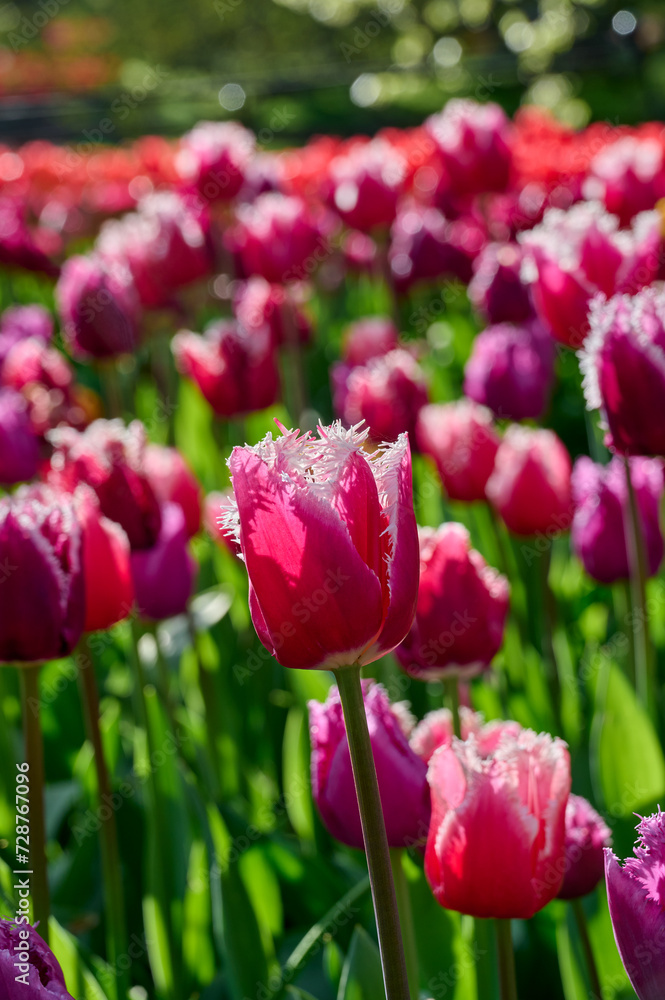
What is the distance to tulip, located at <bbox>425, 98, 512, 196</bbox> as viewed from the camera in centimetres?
301

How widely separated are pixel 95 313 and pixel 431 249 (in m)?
1.24

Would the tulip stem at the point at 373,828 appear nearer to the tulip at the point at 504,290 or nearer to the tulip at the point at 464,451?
the tulip at the point at 464,451

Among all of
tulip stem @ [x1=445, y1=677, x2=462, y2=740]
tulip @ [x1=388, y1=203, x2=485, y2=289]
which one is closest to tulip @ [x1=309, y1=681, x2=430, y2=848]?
tulip stem @ [x1=445, y1=677, x2=462, y2=740]

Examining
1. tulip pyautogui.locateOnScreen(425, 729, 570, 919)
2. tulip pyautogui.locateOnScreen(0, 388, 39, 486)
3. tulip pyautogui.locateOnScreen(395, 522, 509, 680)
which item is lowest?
tulip pyautogui.locateOnScreen(425, 729, 570, 919)

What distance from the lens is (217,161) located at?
3.22 metres

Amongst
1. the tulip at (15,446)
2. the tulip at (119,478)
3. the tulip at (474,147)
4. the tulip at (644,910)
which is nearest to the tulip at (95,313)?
the tulip at (15,446)

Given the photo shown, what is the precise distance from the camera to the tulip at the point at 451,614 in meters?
1.20

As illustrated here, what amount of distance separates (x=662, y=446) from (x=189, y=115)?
17324 mm

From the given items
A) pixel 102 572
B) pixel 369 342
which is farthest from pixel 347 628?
pixel 369 342

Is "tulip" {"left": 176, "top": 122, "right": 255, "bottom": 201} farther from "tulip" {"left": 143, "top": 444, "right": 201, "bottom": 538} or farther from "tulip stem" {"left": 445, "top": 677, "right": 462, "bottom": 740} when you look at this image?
"tulip stem" {"left": 445, "top": 677, "right": 462, "bottom": 740}

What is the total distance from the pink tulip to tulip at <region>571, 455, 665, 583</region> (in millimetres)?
1009

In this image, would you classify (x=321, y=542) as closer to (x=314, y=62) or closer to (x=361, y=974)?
(x=361, y=974)

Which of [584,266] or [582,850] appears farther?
Answer: [584,266]

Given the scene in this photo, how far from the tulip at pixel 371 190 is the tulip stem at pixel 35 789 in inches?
91.4
